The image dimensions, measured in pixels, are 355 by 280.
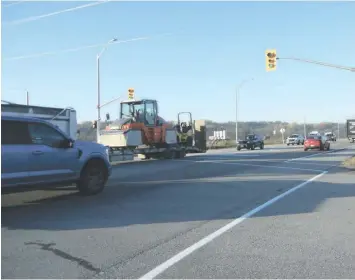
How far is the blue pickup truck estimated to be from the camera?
30.6ft

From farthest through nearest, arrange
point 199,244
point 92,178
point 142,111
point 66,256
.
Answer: point 142,111 → point 92,178 → point 199,244 → point 66,256

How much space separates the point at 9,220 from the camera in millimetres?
8414

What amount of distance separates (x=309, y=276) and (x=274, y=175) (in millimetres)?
11731

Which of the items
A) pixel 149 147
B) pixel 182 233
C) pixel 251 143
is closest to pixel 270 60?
pixel 149 147

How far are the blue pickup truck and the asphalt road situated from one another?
1.74 ft

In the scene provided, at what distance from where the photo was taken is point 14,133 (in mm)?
9492

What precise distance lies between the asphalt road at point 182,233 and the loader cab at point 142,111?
13.2 meters

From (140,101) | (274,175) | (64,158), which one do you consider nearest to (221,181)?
(274,175)

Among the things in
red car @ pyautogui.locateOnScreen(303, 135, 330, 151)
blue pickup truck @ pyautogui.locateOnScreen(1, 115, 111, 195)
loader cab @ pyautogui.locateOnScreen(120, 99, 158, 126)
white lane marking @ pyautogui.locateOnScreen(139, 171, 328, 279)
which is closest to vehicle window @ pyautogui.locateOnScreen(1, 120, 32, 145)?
blue pickup truck @ pyautogui.locateOnScreen(1, 115, 111, 195)

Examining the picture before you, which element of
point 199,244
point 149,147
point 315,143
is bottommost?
point 199,244

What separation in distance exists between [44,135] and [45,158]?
1.73 ft

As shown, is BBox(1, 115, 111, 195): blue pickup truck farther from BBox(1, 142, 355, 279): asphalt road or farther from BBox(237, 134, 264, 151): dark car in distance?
BBox(237, 134, 264, 151): dark car in distance

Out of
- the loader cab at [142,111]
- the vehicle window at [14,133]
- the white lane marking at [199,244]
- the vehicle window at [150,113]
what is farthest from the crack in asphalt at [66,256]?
the vehicle window at [150,113]

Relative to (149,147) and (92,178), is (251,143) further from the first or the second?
(92,178)
